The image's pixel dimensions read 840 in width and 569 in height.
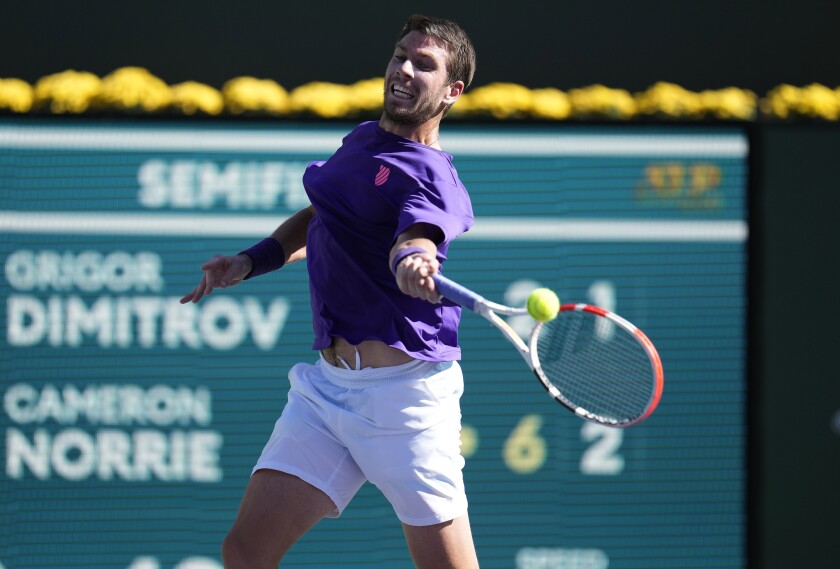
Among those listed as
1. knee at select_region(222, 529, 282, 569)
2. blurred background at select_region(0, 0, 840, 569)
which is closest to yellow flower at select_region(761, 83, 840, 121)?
blurred background at select_region(0, 0, 840, 569)

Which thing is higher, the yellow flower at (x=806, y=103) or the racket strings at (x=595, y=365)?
the yellow flower at (x=806, y=103)

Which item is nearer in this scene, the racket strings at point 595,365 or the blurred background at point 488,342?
the racket strings at point 595,365

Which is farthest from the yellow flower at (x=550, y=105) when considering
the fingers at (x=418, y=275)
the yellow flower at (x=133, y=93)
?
the fingers at (x=418, y=275)

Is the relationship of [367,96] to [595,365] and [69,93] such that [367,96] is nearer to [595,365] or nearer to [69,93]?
[69,93]

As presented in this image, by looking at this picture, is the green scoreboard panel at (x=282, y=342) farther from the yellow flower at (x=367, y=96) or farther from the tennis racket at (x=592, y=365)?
the tennis racket at (x=592, y=365)

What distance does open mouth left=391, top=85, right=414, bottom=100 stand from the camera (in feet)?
9.02

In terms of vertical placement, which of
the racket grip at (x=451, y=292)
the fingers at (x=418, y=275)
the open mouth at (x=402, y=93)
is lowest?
the racket grip at (x=451, y=292)

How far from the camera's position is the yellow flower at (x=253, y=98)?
454 centimetres

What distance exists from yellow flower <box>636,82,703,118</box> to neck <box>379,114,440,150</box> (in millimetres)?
2086

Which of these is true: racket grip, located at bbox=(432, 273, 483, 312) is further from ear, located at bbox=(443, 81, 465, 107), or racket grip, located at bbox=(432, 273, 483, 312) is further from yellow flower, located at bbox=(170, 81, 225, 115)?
yellow flower, located at bbox=(170, 81, 225, 115)

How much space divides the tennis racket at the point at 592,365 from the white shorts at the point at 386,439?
25 centimetres

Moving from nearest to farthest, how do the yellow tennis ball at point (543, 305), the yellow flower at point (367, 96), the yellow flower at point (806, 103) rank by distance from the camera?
the yellow tennis ball at point (543, 305) → the yellow flower at point (367, 96) → the yellow flower at point (806, 103)

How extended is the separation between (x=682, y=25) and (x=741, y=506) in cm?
198

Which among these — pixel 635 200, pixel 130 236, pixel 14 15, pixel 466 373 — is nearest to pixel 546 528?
pixel 466 373
